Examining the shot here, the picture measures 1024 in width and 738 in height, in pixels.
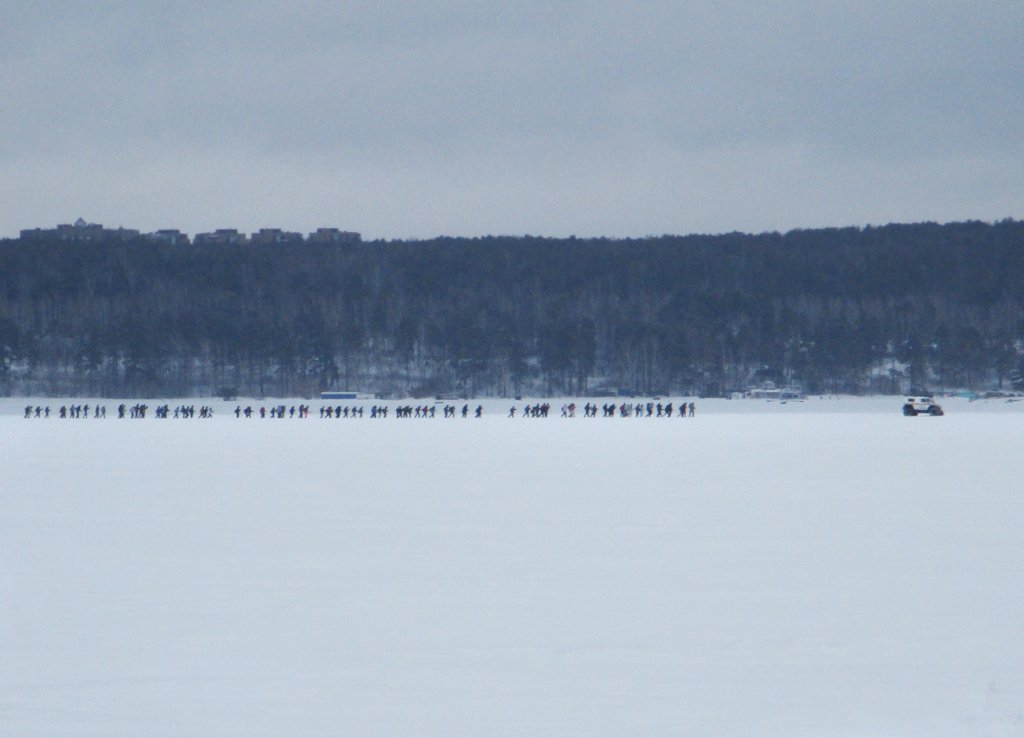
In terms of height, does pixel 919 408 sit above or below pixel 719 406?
above

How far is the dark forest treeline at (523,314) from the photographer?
119188 mm

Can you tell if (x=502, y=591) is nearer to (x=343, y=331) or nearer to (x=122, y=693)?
(x=122, y=693)

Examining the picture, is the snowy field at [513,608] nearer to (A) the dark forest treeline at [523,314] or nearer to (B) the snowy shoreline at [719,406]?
(B) the snowy shoreline at [719,406]

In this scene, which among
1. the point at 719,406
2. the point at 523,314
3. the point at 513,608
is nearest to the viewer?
the point at 513,608

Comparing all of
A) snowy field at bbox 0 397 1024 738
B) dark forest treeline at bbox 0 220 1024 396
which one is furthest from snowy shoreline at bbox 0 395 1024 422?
snowy field at bbox 0 397 1024 738

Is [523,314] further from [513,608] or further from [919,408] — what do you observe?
[513,608]

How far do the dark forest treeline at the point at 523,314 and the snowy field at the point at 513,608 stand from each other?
98551mm

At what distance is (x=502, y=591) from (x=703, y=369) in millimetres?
110879

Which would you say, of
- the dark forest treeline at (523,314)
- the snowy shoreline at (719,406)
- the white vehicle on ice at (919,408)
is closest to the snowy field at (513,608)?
the white vehicle on ice at (919,408)

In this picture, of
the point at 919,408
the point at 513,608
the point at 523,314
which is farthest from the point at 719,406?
the point at 513,608

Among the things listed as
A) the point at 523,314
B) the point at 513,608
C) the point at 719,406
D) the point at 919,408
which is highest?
the point at 523,314

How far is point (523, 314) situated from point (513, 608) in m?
127

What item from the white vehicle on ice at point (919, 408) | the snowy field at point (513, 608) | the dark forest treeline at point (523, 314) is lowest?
the snowy field at point (513, 608)

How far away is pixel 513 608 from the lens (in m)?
9.66
